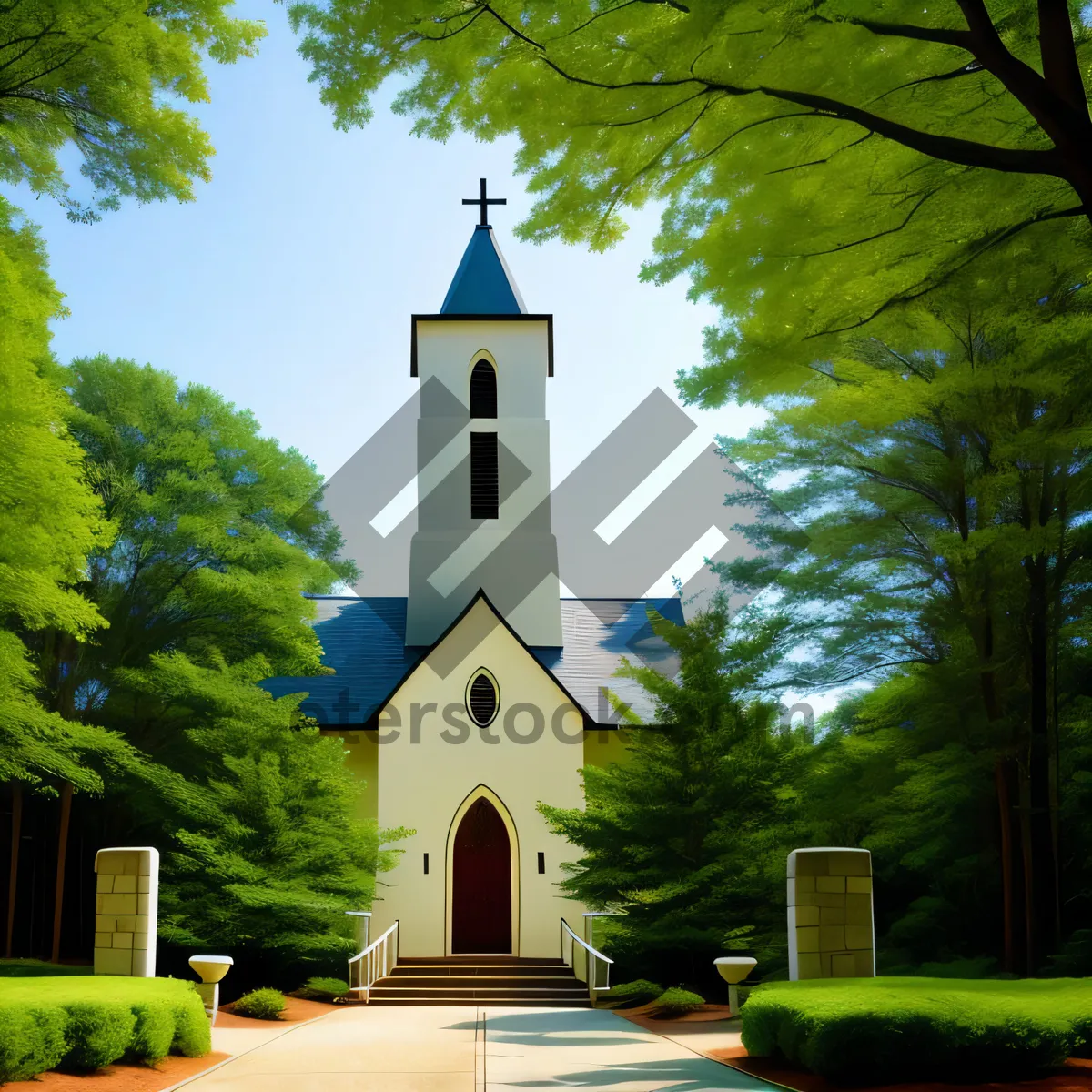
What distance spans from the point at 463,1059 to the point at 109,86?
9182 millimetres

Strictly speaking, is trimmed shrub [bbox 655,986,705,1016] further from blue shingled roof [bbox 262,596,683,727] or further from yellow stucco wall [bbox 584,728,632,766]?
yellow stucco wall [bbox 584,728,632,766]

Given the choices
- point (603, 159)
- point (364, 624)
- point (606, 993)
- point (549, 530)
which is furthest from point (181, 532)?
point (603, 159)

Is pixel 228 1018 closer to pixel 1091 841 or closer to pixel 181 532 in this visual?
pixel 181 532

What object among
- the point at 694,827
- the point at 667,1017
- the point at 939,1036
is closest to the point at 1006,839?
the point at 694,827

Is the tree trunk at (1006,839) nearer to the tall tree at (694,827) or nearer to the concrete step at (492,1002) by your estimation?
the tall tree at (694,827)

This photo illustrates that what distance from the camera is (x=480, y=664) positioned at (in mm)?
22219

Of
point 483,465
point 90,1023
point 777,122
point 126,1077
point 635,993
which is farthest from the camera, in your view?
point 483,465

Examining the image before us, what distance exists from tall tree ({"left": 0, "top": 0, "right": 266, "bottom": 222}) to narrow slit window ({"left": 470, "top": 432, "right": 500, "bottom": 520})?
15215mm

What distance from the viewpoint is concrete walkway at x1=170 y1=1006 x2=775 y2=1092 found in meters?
8.23

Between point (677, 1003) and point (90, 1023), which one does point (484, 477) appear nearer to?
point (677, 1003)

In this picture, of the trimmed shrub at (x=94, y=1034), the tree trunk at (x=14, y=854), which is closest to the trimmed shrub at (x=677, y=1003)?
the trimmed shrub at (x=94, y=1034)

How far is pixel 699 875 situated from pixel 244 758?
7114 millimetres

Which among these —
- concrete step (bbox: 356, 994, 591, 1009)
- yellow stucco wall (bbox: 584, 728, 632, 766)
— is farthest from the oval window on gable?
concrete step (bbox: 356, 994, 591, 1009)

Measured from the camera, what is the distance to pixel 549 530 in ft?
84.8
